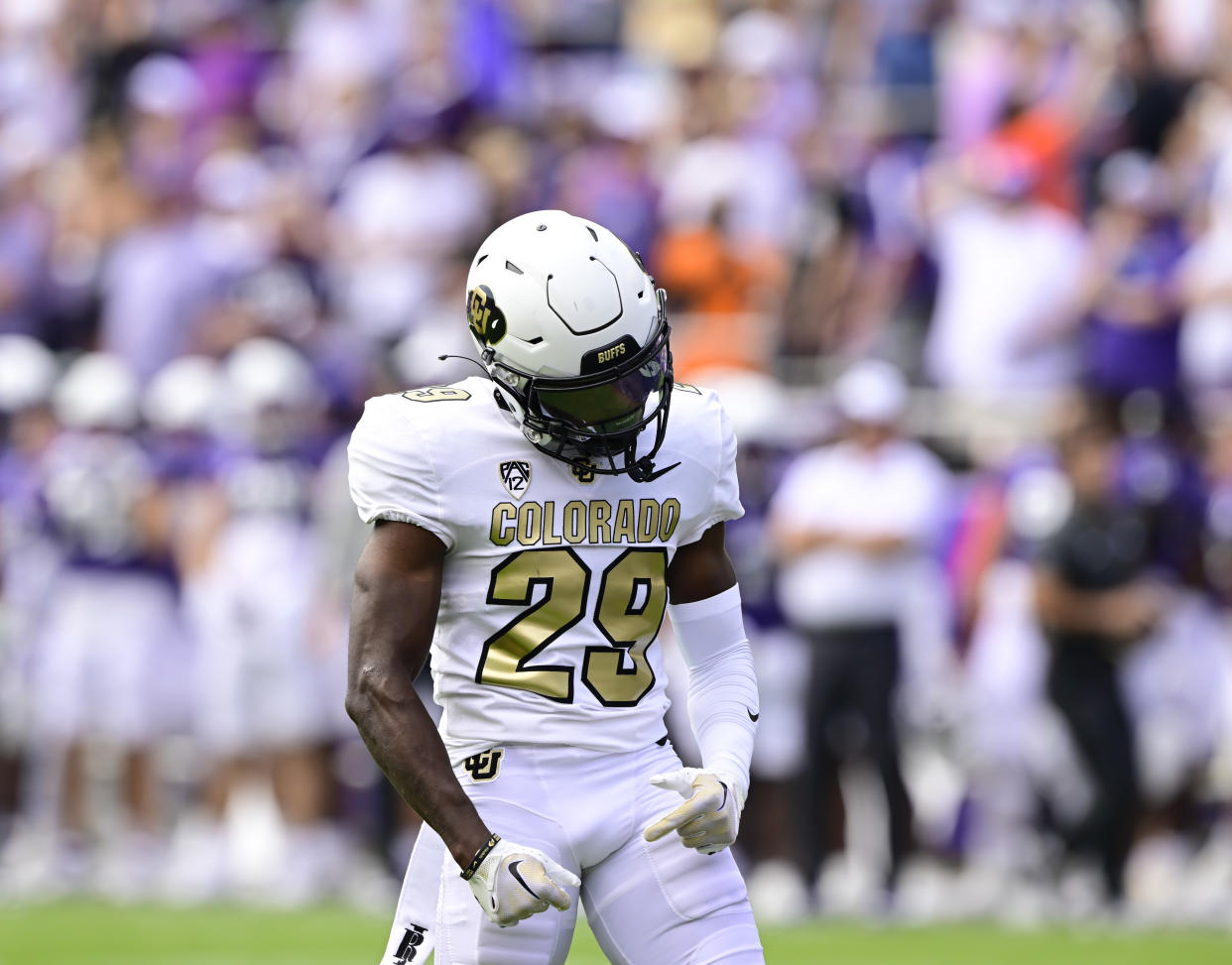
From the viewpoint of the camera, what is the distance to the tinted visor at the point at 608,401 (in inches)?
143

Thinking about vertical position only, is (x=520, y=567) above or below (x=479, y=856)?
above

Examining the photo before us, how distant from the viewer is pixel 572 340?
3.61m

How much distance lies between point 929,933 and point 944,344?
3259 millimetres

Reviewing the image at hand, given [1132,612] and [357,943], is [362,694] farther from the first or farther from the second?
[1132,612]

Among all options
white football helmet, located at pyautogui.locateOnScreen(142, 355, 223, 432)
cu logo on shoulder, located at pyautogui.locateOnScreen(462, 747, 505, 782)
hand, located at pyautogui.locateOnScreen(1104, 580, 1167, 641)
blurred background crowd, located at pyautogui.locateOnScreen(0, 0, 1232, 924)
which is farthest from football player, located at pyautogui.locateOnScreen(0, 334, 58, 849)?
cu logo on shoulder, located at pyautogui.locateOnScreen(462, 747, 505, 782)

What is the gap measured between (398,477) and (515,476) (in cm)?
21

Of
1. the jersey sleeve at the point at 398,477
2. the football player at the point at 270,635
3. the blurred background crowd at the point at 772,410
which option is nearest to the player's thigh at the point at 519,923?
the jersey sleeve at the point at 398,477

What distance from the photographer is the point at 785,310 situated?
10648 mm

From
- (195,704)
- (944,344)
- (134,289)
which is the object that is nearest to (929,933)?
(944,344)

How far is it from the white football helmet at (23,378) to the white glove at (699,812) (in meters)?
8.26

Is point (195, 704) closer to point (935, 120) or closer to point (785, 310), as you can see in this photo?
point (785, 310)

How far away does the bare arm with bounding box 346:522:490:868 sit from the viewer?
3.47m

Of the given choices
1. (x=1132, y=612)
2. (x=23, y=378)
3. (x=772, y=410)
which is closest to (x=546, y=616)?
(x=1132, y=612)

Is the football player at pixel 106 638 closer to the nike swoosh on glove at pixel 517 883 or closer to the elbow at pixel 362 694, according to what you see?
the elbow at pixel 362 694
